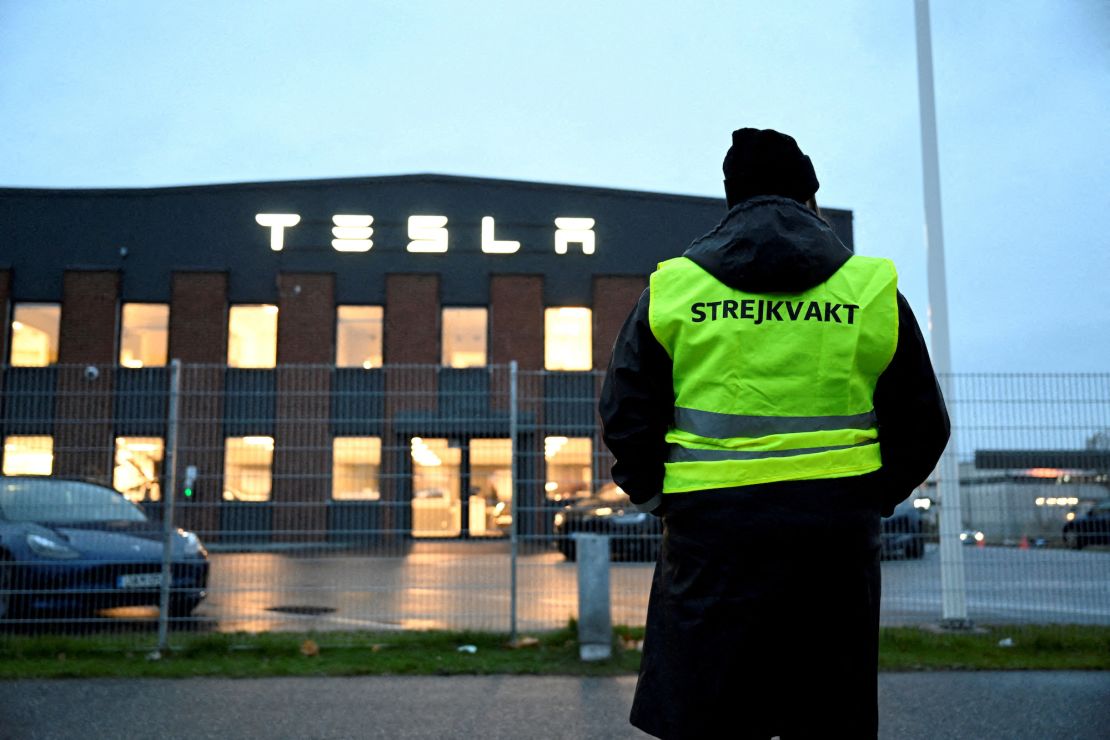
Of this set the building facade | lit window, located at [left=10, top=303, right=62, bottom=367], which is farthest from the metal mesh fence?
lit window, located at [left=10, top=303, right=62, bottom=367]

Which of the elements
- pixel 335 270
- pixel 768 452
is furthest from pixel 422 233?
pixel 768 452

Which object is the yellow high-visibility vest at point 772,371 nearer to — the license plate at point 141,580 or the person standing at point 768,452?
the person standing at point 768,452

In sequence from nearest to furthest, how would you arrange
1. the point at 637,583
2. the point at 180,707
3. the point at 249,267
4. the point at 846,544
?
the point at 846,544 < the point at 180,707 < the point at 637,583 < the point at 249,267

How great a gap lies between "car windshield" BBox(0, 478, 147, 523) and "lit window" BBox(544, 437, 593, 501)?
294 centimetres

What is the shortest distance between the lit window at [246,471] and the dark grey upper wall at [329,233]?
55.9 feet

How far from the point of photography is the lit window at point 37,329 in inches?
938

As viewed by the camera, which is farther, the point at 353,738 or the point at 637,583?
the point at 637,583

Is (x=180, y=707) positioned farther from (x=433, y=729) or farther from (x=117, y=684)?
(x=433, y=729)

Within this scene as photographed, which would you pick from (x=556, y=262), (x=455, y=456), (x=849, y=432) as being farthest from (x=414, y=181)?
(x=849, y=432)

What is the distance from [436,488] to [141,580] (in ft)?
7.15

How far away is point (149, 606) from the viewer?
23.0 feet

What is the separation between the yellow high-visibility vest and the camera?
93.0 inches

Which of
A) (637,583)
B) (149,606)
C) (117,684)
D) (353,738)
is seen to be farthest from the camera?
(637,583)

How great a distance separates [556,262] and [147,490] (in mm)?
17771
